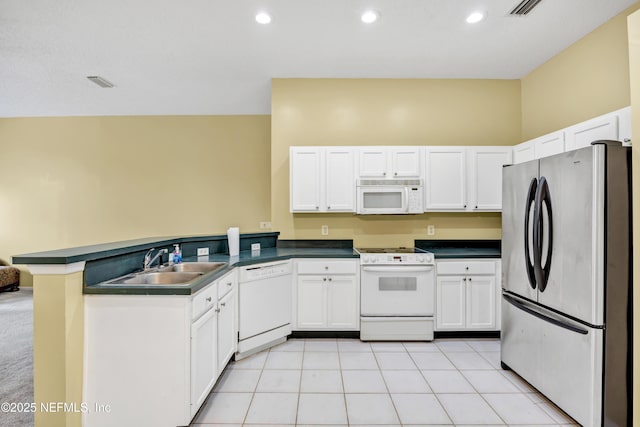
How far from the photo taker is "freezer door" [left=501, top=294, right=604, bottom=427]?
184 cm

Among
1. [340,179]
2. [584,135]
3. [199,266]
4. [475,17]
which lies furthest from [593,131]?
[199,266]

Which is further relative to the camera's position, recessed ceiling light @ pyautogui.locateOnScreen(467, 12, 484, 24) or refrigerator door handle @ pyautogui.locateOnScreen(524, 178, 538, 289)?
recessed ceiling light @ pyautogui.locateOnScreen(467, 12, 484, 24)

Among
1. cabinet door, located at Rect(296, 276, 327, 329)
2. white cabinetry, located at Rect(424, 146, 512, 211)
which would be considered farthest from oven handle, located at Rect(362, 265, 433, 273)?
white cabinetry, located at Rect(424, 146, 512, 211)

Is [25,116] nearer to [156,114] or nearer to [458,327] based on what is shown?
[156,114]

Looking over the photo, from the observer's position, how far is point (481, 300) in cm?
335

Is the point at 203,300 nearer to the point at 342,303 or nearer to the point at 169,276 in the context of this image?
the point at 169,276

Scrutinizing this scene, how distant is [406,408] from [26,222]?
657cm

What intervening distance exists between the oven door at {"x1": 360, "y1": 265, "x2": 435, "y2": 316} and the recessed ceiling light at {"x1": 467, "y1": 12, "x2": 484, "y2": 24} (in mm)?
2344

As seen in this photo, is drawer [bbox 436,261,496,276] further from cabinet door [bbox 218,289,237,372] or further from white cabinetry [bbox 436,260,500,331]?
cabinet door [bbox 218,289,237,372]

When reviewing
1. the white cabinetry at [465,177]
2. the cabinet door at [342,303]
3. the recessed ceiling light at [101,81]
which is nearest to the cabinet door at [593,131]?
the white cabinetry at [465,177]

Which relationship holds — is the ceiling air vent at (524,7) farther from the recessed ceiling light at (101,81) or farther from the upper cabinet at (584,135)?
the recessed ceiling light at (101,81)

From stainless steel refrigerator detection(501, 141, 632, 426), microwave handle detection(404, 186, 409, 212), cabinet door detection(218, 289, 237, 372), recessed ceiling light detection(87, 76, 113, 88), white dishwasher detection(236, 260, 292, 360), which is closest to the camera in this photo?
stainless steel refrigerator detection(501, 141, 632, 426)

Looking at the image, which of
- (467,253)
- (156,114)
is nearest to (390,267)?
(467,253)

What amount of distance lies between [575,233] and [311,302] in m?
2.35
